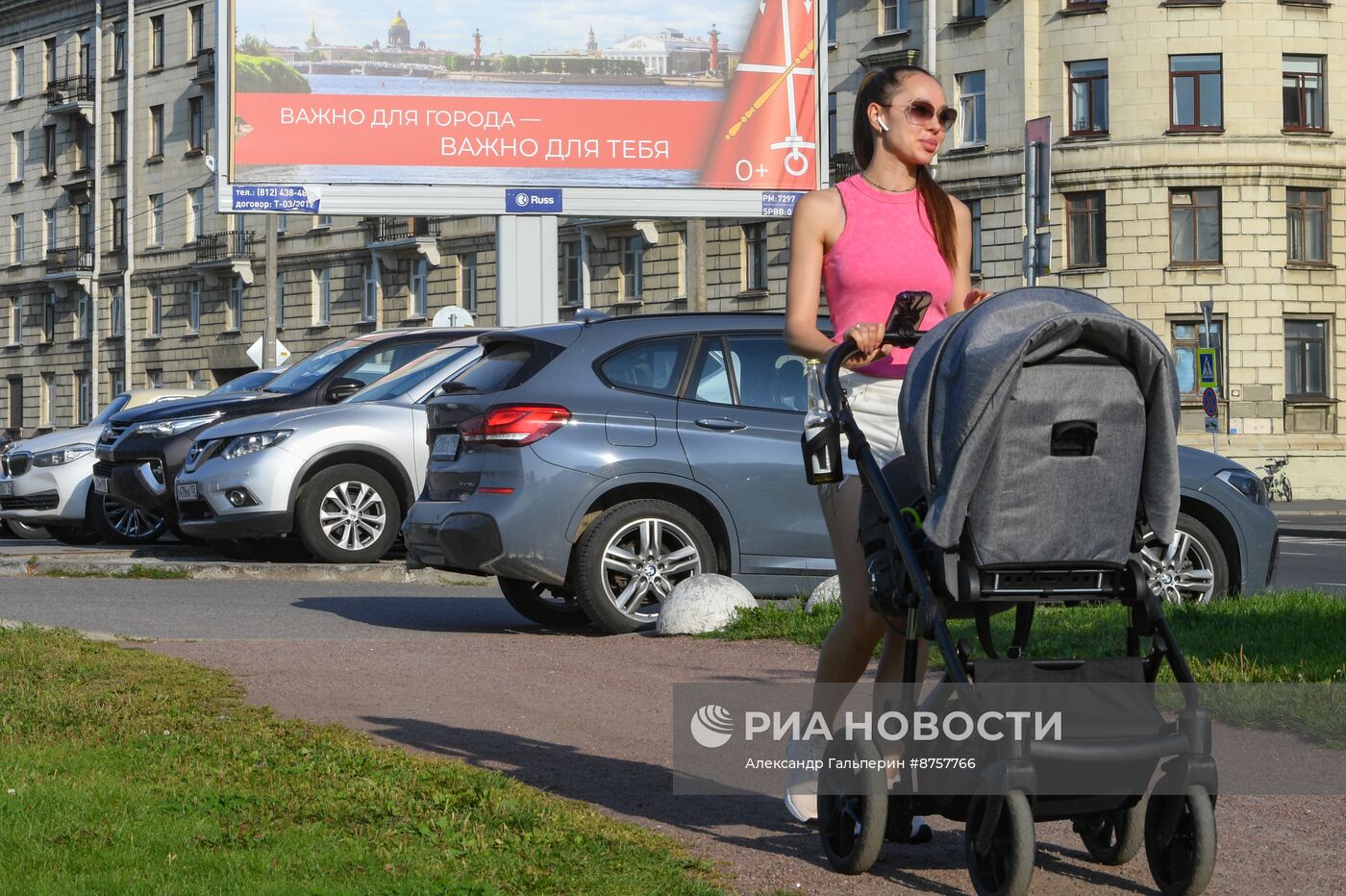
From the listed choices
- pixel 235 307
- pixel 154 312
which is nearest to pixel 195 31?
pixel 235 307

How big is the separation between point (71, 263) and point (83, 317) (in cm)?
208

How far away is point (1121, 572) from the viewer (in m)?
4.21

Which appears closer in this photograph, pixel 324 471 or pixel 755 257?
pixel 324 471

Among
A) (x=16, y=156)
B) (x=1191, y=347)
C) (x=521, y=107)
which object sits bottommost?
(x=1191, y=347)

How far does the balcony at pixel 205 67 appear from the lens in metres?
61.1

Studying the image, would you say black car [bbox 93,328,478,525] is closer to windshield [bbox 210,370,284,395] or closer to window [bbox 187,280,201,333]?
windshield [bbox 210,370,284,395]

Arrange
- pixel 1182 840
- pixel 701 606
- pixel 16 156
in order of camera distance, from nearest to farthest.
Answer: pixel 1182 840 < pixel 701 606 < pixel 16 156

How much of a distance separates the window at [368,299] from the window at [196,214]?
25.6 feet

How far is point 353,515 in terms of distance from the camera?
47.3 feet

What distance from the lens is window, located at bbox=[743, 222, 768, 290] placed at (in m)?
48.6

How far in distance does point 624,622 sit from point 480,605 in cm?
253

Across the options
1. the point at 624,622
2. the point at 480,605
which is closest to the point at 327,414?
the point at 480,605

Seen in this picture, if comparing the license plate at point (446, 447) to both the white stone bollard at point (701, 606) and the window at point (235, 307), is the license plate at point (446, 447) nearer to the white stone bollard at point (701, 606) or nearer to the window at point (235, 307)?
the white stone bollard at point (701, 606)

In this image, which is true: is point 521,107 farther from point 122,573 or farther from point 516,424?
point 516,424
